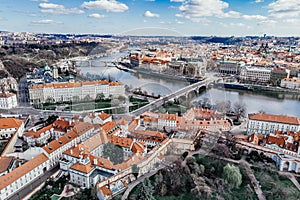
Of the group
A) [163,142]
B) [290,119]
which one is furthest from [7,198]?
[290,119]

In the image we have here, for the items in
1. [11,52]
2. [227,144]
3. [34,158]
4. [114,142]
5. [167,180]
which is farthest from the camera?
[11,52]

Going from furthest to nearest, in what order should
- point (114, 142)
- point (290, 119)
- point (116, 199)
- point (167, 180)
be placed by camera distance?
point (290, 119) → point (114, 142) → point (167, 180) → point (116, 199)

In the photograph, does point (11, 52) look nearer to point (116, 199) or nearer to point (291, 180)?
point (116, 199)

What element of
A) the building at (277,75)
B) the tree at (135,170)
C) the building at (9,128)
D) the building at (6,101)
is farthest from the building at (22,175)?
the building at (277,75)

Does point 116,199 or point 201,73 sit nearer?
point 116,199

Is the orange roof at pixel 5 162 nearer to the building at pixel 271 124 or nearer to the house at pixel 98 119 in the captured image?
the house at pixel 98 119

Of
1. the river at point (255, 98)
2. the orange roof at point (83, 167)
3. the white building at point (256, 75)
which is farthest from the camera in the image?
the white building at point (256, 75)

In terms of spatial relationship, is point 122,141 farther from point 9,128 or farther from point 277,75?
point 277,75
